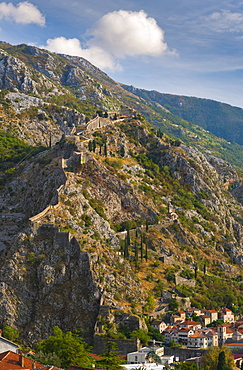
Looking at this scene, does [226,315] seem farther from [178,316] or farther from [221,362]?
[221,362]

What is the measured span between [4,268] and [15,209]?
88.9 ft

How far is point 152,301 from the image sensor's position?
4048 inches

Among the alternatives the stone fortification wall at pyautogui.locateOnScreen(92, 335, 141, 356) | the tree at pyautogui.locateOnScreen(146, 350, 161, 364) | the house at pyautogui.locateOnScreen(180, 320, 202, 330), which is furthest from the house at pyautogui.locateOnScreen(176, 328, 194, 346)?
the tree at pyautogui.locateOnScreen(146, 350, 161, 364)

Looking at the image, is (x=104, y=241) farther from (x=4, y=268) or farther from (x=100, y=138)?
(x=100, y=138)

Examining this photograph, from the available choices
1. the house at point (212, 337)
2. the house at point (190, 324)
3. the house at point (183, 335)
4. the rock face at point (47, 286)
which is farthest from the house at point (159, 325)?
the rock face at point (47, 286)

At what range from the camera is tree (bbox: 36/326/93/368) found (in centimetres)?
7369

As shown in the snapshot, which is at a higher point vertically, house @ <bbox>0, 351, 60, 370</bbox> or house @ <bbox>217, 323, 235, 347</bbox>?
house @ <bbox>0, 351, 60, 370</bbox>

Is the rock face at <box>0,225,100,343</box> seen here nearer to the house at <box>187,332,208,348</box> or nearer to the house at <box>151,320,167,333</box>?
the house at <box>151,320,167,333</box>

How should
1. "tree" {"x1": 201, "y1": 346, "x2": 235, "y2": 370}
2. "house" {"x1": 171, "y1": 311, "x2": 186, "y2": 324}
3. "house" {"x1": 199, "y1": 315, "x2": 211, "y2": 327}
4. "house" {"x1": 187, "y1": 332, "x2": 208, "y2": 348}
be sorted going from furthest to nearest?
"house" {"x1": 199, "y1": 315, "x2": 211, "y2": 327}, "house" {"x1": 171, "y1": 311, "x2": 186, "y2": 324}, "house" {"x1": 187, "y1": 332, "x2": 208, "y2": 348}, "tree" {"x1": 201, "y1": 346, "x2": 235, "y2": 370}

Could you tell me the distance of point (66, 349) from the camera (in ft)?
252

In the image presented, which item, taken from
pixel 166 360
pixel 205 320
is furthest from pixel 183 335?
pixel 205 320

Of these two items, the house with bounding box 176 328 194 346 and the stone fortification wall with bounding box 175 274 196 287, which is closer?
the house with bounding box 176 328 194 346

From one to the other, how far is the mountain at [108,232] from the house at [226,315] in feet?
9.16

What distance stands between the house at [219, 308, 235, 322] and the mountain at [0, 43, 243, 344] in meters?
2.79
